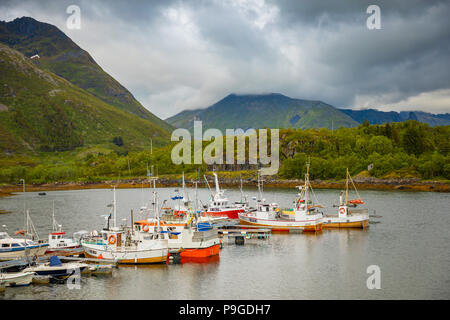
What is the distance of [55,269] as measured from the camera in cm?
3925

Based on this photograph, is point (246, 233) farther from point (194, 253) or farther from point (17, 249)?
point (17, 249)

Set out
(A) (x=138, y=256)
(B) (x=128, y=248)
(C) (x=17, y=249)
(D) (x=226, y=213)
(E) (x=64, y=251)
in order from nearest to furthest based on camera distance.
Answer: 1. (A) (x=138, y=256)
2. (B) (x=128, y=248)
3. (C) (x=17, y=249)
4. (E) (x=64, y=251)
5. (D) (x=226, y=213)

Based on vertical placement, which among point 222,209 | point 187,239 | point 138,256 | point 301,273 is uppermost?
point 222,209

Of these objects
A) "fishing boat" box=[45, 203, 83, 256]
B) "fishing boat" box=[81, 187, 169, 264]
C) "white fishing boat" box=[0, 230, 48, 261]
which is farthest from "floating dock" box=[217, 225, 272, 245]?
"white fishing boat" box=[0, 230, 48, 261]

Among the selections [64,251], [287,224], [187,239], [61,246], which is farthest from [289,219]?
[61,246]

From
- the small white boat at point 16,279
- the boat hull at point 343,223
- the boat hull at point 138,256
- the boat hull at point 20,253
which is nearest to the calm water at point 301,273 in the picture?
the small white boat at point 16,279

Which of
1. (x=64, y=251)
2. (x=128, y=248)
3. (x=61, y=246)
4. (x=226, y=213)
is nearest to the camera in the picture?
(x=128, y=248)

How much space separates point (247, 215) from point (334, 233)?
596 inches

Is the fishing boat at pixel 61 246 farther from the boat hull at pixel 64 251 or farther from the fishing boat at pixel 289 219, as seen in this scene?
the fishing boat at pixel 289 219

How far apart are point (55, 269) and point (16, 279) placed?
3601mm

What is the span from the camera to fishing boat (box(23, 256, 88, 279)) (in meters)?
39.2

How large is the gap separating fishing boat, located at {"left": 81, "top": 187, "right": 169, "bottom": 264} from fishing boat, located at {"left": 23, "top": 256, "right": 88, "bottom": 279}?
13.9ft
